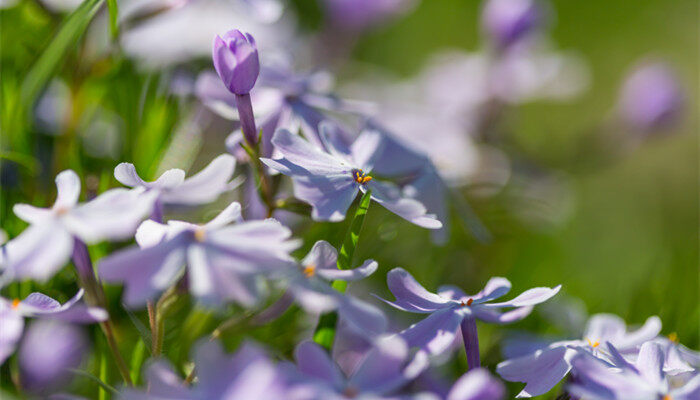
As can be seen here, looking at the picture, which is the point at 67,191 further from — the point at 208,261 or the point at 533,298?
the point at 533,298

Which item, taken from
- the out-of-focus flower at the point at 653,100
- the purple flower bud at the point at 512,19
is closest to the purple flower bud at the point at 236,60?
the purple flower bud at the point at 512,19

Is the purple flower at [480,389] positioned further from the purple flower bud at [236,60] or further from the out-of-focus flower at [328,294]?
the purple flower bud at [236,60]

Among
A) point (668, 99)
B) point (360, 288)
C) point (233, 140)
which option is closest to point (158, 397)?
point (233, 140)

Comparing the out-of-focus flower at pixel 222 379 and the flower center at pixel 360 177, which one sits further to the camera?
the flower center at pixel 360 177

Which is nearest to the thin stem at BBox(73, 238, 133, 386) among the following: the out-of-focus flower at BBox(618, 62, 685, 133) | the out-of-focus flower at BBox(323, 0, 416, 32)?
the out-of-focus flower at BBox(323, 0, 416, 32)

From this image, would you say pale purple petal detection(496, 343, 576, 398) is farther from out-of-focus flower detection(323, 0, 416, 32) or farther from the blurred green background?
out-of-focus flower detection(323, 0, 416, 32)

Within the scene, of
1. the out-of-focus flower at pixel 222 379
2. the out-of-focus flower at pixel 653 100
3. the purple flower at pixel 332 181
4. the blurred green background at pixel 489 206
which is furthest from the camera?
the out-of-focus flower at pixel 653 100

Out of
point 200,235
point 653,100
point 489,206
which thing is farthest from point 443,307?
point 653,100
